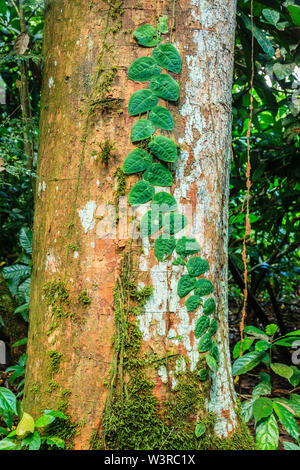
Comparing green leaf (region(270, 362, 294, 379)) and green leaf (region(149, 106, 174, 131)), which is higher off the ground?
green leaf (region(149, 106, 174, 131))

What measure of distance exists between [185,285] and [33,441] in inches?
24.8

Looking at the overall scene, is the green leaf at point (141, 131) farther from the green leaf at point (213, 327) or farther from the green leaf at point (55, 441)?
the green leaf at point (55, 441)

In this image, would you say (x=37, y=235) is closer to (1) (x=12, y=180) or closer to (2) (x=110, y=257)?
(2) (x=110, y=257)

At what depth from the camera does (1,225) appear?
3.25 meters

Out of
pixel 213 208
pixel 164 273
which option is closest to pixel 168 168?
pixel 213 208

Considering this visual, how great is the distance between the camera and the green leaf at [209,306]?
3.93 feet

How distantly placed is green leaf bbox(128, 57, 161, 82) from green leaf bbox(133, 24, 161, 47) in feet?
0.18

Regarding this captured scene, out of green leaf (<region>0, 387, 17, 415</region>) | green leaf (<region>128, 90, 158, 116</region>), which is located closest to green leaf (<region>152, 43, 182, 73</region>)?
green leaf (<region>128, 90, 158, 116</region>)

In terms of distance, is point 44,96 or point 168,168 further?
point 44,96

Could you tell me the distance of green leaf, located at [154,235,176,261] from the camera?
1.16 meters

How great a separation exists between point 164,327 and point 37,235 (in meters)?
0.56

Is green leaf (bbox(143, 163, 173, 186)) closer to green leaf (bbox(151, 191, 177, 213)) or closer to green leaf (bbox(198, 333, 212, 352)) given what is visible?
green leaf (bbox(151, 191, 177, 213))

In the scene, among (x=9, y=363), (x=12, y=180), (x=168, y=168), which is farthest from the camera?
(x=12, y=180)
